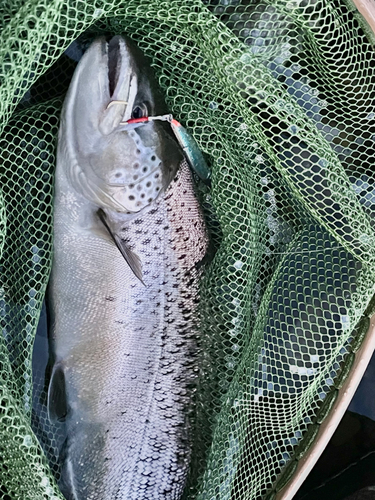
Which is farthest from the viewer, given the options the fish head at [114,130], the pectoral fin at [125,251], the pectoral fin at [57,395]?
the pectoral fin at [57,395]

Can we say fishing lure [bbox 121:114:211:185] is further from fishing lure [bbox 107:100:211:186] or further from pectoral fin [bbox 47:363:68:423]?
pectoral fin [bbox 47:363:68:423]

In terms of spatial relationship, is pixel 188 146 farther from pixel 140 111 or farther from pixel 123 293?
pixel 123 293

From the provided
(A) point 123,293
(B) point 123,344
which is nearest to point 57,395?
(B) point 123,344

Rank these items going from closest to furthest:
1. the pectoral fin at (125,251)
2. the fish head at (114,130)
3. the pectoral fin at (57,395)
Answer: the fish head at (114,130), the pectoral fin at (125,251), the pectoral fin at (57,395)

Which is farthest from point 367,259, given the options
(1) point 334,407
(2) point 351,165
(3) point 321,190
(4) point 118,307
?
(4) point 118,307

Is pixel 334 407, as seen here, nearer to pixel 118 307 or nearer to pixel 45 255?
pixel 118 307

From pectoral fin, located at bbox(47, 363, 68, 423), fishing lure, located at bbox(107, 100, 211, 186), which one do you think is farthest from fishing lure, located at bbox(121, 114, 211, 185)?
pectoral fin, located at bbox(47, 363, 68, 423)

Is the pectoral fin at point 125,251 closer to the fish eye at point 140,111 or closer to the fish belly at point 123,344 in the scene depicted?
the fish belly at point 123,344

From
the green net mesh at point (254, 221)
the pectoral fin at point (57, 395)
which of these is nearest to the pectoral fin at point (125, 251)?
the green net mesh at point (254, 221)
